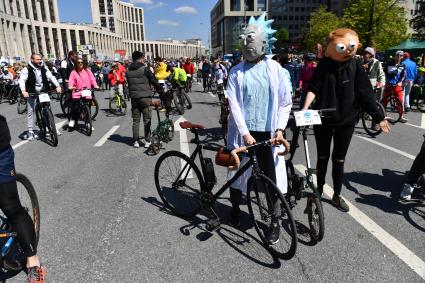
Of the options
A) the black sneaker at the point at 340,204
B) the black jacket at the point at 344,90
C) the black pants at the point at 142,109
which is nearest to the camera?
the black jacket at the point at 344,90

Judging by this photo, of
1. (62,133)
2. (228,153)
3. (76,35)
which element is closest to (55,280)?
(228,153)

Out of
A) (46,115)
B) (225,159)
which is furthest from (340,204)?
(46,115)

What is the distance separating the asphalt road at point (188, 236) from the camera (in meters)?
2.95

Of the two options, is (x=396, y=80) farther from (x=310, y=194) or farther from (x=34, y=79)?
(x=34, y=79)

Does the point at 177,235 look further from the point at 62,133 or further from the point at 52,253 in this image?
the point at 62,133

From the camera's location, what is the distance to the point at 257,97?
10.5ft

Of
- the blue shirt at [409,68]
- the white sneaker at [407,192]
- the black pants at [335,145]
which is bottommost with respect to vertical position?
the white sneaker at [407,192]

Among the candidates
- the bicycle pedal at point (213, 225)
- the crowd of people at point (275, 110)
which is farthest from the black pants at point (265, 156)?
the bicycle pedal at point (213, 225)

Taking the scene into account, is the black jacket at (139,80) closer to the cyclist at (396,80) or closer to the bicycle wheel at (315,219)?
the bicycle wheel at (315,219)

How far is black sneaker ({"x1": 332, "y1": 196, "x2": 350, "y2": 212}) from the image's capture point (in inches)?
161

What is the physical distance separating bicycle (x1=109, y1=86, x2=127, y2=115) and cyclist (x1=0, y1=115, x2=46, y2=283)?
Result: 33.7 feet

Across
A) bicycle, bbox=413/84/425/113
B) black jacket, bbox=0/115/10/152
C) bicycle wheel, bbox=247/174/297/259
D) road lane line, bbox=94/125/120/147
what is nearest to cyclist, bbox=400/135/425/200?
bicycle wheel, bbox=247/174/297/259

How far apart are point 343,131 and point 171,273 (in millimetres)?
2467

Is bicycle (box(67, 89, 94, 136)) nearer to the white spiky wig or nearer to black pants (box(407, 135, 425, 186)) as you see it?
the white spiky wig
